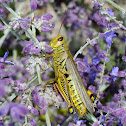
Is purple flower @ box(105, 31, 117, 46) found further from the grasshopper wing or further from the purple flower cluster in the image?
the grasshopper wing

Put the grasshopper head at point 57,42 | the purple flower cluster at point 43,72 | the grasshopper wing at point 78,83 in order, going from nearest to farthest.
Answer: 1. the purple flower cluster at point 43,72
2. the grasshopper wing at point 78,83
3. the grasshopper head at point 57,42

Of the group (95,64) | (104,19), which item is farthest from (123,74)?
(104,19)

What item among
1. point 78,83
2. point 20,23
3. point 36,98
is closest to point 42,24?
point 20,23

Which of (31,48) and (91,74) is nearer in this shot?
(31,48)

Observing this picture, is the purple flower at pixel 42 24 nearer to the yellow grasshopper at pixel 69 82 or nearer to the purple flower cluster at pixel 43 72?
the purple flower cluster at pixel 43 72

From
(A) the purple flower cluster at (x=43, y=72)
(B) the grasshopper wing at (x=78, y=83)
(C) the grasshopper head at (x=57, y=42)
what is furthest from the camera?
(C) the grasshopper head at (x=57, y=42)

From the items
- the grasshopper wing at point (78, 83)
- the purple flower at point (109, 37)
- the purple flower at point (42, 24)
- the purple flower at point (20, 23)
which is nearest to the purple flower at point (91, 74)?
the grasshopper wing at point (78, 83)

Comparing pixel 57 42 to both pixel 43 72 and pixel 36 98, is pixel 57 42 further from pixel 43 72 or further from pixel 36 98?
pixel 36 98

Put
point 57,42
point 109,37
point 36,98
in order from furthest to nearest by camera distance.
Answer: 1. point 57,42
2. point 109,37
3. point 36,98
